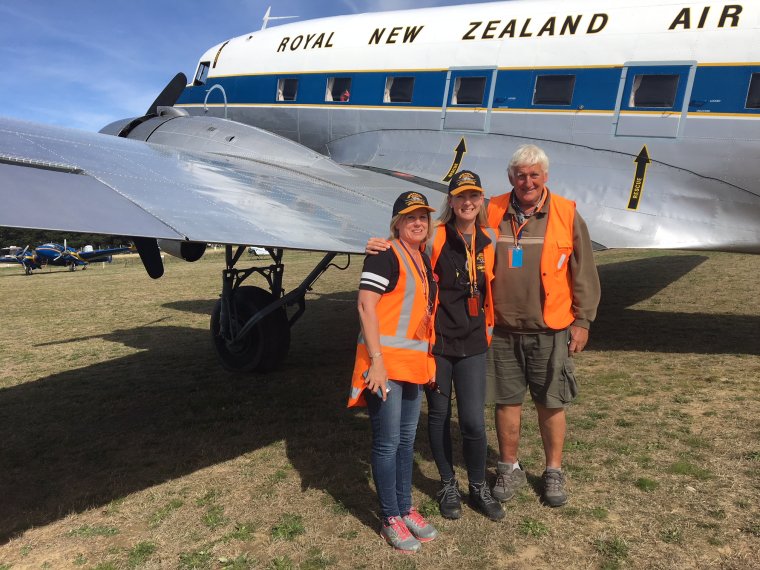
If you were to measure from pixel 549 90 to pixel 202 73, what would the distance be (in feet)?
22.9

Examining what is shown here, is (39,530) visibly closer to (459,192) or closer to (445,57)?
(459,192)

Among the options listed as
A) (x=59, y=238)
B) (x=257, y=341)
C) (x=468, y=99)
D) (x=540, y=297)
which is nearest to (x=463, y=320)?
(x=540, y=297)

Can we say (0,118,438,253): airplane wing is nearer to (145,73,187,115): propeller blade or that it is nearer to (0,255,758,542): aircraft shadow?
(0,255,758,542): aircraft shadow

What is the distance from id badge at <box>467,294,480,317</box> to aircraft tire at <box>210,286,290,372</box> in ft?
13.1

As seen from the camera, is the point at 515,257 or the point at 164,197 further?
the point at 515,257

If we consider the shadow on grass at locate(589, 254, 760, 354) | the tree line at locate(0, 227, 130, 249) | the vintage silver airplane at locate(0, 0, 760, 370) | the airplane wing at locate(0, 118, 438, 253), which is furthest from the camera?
the shadow on grass at locate(589, 254, 760, 354)

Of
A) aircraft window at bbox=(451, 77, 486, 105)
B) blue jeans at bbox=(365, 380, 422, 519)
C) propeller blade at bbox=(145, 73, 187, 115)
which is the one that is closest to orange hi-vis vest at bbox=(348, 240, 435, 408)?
blue jeans at bbox=(365, 380, 422, 519)

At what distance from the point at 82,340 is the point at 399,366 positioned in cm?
790

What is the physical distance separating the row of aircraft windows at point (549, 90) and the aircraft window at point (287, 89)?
0.72 m

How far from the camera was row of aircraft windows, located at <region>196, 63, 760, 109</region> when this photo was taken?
6336mm

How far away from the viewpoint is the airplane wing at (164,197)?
2867mm

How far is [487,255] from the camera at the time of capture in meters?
3.59

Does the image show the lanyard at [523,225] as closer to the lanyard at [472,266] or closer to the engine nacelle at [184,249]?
the lanyard at [472,266]

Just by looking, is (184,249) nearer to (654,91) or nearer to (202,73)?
(202,73)
